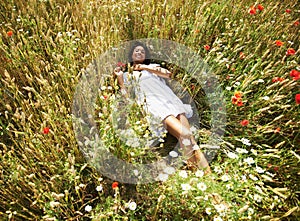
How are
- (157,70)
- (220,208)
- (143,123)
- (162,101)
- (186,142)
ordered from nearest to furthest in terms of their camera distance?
1. (220,208)
2. (143,123)
3. (186,142)
4. (162,101)
5. (157,70)

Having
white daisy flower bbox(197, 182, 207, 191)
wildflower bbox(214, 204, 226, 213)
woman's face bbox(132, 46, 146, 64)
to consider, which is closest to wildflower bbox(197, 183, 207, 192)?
white daisy flower bbox(197, 182, 207, 191)

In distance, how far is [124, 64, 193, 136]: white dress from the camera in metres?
2.34

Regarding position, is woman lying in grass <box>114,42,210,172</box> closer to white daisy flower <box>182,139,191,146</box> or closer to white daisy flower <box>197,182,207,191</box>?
white daisy flower <box>182,139,191,146</box>

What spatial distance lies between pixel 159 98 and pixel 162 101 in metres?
0.06

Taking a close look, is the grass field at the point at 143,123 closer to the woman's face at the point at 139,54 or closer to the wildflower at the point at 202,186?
the wildflower at the point at 202,186

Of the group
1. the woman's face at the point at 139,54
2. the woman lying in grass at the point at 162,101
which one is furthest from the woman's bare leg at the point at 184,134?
the woman's face at the point at 139,54

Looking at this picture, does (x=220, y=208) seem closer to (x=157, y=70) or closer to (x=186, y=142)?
(x=186, y=142)

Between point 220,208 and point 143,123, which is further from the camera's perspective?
point 143,123

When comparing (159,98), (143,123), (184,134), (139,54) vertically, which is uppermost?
(139,54)

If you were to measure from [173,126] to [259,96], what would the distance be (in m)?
0.77

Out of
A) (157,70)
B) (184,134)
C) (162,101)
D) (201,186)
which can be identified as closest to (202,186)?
(201,186)

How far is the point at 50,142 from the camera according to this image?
1.87 metres

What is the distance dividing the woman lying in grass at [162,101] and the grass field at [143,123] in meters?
0.12

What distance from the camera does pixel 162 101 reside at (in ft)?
8.02
